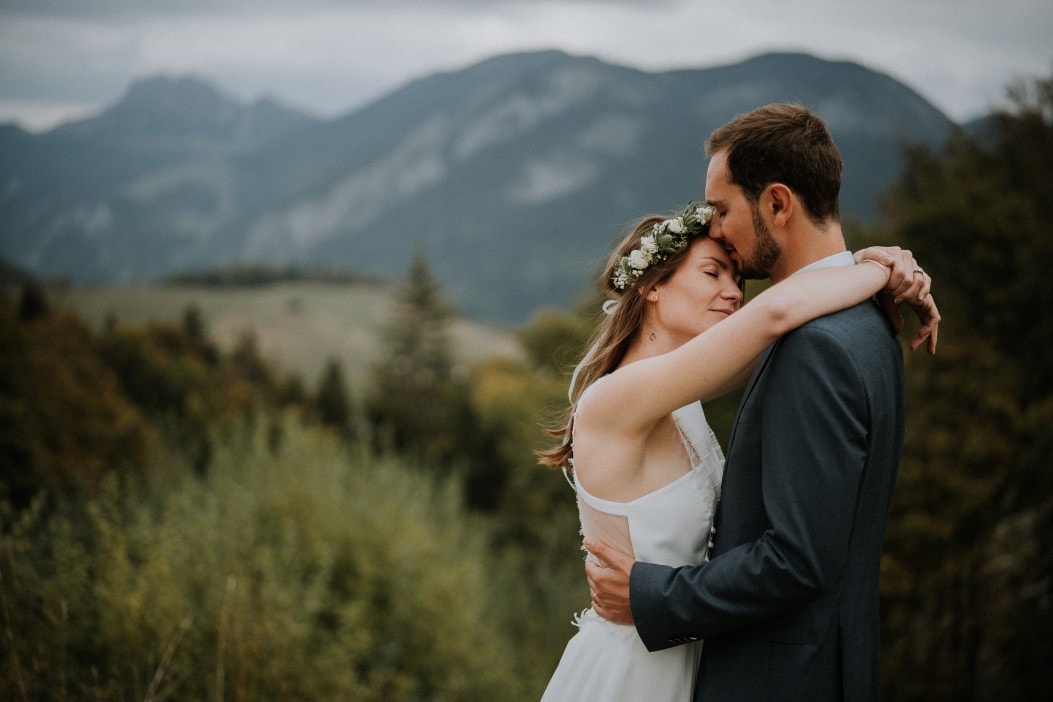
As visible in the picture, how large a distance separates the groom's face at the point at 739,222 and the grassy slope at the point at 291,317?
65312 mm

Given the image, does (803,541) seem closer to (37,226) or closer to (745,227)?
(745,227)

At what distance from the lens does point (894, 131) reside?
22.6 metres

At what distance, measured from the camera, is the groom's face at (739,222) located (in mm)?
2111

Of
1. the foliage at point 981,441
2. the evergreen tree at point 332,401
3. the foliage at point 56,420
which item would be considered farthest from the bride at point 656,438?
the evergreen tree at point 332,401

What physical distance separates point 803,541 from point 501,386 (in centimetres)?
4715

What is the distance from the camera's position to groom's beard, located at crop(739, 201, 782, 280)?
210 centimetres

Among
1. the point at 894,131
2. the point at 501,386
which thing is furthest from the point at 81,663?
the point at 501,386

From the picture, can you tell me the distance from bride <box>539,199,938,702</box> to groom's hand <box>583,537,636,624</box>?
9 centimetres

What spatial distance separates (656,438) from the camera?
2383 millimetres

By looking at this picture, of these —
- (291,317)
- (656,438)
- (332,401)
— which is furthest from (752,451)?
(291,317)

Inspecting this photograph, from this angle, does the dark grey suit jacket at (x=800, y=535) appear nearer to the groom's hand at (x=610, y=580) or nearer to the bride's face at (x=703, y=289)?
the groom's hand at (x=610, y=580)

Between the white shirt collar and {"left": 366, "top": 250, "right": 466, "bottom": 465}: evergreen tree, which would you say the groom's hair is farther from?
{"left": 366, "top": 250, "right": 466, "bottom": 465}: evergreen tree

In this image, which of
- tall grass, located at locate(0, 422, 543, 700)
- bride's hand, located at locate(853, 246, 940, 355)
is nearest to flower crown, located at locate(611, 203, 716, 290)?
bride's hand, located at locate(853, 246, 940, 355)

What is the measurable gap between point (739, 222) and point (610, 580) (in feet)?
3.48
